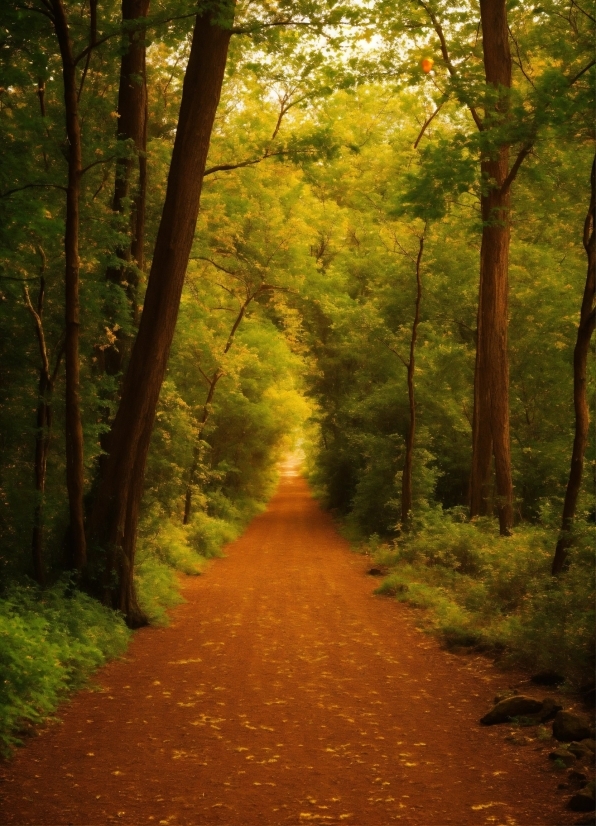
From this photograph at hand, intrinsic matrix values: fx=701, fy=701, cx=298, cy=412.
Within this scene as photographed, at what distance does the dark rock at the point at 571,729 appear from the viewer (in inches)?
213

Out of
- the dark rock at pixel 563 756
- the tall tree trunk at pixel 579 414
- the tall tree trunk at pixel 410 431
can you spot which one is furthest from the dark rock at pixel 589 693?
the tall tree trunk at pixel 410 431

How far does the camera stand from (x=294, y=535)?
23828 millimetres

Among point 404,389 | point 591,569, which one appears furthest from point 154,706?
point 404,389

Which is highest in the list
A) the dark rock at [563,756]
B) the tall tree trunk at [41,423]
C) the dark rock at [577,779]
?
the tall tree trunk at [41,423]

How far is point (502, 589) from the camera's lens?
33.0ft

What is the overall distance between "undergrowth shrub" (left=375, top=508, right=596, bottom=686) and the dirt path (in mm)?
585

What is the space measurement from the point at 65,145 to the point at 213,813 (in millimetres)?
8729

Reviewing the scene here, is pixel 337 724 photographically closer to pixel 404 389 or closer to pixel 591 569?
pixel 591 569

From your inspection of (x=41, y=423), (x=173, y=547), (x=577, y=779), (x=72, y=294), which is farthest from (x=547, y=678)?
(x=173, y=547)

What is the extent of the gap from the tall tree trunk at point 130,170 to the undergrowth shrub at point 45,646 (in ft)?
13.4

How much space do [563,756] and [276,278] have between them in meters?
18.6

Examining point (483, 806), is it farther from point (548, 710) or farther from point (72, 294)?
point (72, 294)

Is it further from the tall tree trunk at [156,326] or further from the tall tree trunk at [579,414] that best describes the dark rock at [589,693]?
the tall tree trunk at [156,326]

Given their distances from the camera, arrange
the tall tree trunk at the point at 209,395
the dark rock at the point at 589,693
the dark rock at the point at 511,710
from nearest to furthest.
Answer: the dark rock at the point at 589,693
the dark rock at the point at 511,710
the tall tree trunk at the point at 209,395
